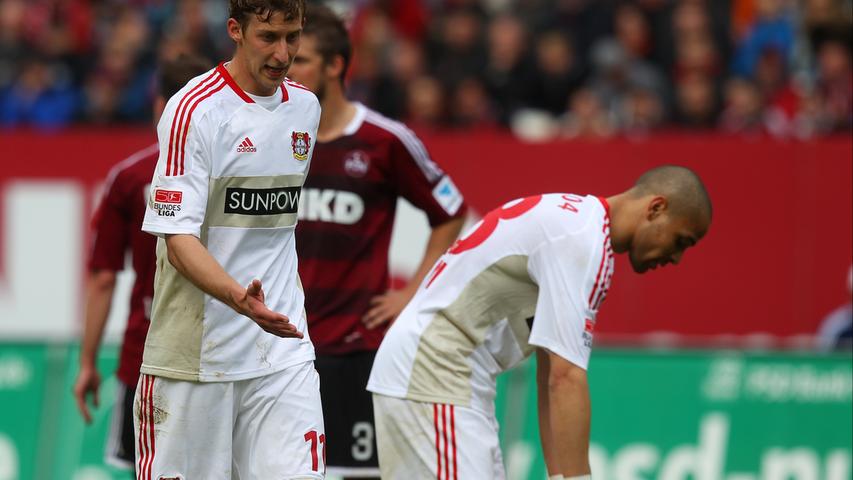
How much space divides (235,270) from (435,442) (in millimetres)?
989

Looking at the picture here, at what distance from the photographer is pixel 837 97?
12523 mm

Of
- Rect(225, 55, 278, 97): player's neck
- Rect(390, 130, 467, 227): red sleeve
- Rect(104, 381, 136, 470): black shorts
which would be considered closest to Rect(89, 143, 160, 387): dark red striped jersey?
Rect(104, 381, 136, 470): black shorts

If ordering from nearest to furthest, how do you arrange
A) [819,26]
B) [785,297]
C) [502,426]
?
[502,426] < [785,297] < [819,26]

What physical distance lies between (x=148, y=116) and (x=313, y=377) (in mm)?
9041

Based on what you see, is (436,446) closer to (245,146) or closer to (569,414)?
(569,414)

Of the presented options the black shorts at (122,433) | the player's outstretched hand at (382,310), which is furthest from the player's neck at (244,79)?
the black shorts at (122,433)

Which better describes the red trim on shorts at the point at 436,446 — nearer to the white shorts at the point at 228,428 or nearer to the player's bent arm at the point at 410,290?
the white shorts at the point at 228,428

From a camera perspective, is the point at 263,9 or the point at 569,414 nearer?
the point at 263,9

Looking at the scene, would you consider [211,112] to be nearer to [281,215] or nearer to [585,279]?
[281,215]

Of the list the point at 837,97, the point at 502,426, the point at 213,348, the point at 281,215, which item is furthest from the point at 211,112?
the point at 837,97

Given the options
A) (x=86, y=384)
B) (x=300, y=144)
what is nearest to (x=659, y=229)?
(x=300, y=144)

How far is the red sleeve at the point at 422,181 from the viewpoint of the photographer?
22.5ft

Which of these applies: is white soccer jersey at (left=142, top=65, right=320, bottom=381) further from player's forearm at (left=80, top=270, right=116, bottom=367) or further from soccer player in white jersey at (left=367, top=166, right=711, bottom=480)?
player's forearm at (left=80, top=270, right=116, bottom=367)

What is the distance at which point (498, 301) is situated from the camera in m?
5.46
